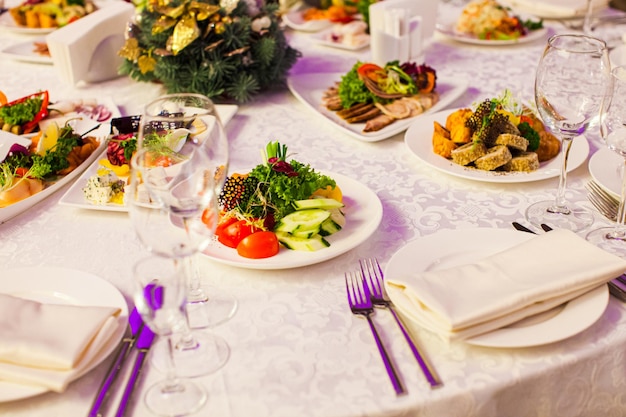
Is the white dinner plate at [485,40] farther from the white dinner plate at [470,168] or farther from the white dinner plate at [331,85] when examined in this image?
the white dinner plate at [470,168]

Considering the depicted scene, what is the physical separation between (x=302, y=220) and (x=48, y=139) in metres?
0.76

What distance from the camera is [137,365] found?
1.03 meters

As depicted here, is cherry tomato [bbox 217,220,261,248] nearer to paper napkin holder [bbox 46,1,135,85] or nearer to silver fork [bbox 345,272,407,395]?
silver fork [bbox 345,272,407,395]

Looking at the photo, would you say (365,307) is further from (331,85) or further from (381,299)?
(331,85)

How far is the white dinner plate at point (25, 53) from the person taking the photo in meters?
2.45

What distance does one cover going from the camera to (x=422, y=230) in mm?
1418

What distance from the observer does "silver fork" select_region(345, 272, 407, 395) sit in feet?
3.28

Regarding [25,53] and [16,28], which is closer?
[25,53]

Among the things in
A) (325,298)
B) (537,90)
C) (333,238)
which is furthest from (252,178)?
(537,90)

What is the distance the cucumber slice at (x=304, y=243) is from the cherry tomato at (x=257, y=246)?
0.03 m

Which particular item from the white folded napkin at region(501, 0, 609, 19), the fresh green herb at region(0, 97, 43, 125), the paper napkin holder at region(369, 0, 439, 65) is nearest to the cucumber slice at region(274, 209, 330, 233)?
the fresh green herb at region(0, 97, 43, 125)

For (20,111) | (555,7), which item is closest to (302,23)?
(555,7)

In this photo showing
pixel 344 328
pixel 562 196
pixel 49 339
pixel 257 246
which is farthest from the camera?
pixel 562 196

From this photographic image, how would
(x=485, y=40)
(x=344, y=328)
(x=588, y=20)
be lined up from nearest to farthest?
(x=344, y=328), (x=485, y=40), (x=588, y=20)
